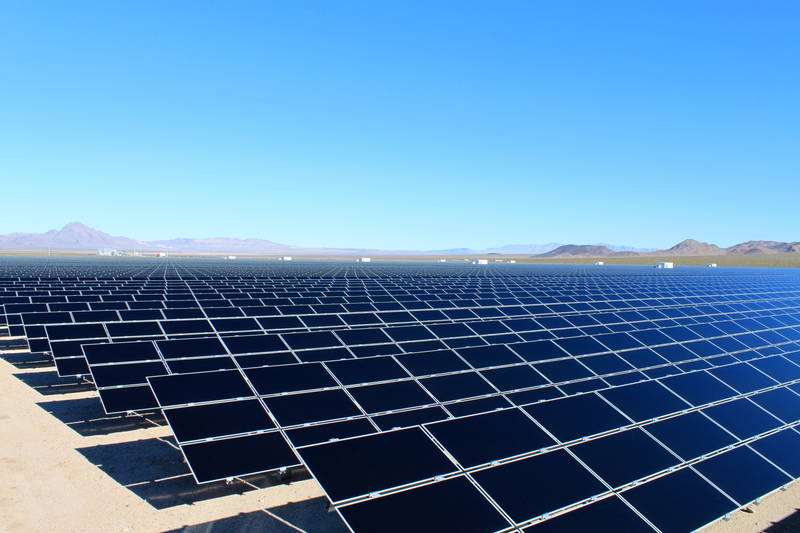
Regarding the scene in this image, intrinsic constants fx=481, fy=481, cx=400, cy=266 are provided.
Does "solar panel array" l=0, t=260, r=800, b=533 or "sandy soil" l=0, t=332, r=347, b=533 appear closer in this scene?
"solar panel array" l=0, t=260, r=800, b=533

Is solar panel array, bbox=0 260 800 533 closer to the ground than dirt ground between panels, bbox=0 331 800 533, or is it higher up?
higher up

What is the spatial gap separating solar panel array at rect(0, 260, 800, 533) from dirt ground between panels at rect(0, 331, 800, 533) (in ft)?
3.11

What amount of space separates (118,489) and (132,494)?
1.15 feet

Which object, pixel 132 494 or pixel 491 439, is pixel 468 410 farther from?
pixel 132 494

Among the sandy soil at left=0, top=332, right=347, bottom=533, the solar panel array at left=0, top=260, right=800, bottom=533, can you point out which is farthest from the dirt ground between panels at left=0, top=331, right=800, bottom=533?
the solar panel array at left=0, top=260, right=800, bottom=533

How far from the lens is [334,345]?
45.0ft

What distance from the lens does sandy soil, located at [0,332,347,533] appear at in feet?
24.2

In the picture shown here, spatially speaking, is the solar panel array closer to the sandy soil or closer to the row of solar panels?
the row of solar panels

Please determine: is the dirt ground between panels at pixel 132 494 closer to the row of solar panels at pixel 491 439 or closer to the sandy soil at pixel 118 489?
the sandy soil at pixel 118 489

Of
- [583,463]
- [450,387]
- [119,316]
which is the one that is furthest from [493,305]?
[583,463]

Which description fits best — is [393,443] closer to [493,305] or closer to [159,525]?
[159,525]

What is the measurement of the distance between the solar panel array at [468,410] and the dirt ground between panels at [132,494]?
0.95 meters

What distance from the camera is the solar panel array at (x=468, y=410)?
216 inches

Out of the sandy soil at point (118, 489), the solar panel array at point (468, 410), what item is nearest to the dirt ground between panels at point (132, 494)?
the sandy soil at point (118, 489)
